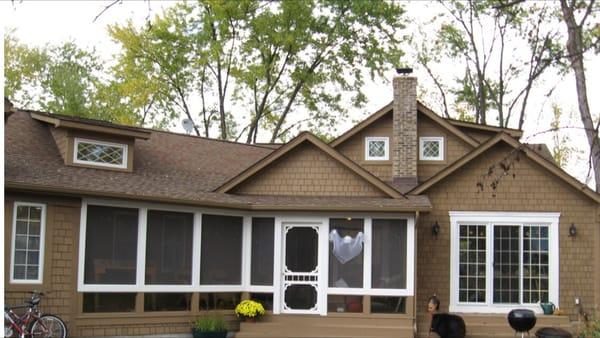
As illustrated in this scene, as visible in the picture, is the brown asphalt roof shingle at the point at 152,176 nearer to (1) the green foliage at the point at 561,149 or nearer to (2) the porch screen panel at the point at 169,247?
(2) the porch screen panel at the point at 169,247

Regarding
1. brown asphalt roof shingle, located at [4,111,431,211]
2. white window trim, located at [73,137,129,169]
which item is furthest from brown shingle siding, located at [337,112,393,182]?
white window trim, located at [73,137,129,169]

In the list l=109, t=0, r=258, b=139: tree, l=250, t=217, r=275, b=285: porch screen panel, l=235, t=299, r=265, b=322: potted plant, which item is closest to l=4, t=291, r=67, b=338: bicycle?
l=235, t=299, r=265, b=322: potted plant

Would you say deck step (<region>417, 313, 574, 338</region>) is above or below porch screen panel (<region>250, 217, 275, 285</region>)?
below

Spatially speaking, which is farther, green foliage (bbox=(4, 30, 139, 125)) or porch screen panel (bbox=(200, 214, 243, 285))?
green foliage (bbox=(4, 30, 139, 125))

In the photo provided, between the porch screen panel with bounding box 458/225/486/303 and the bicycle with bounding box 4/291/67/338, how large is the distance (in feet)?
25.7

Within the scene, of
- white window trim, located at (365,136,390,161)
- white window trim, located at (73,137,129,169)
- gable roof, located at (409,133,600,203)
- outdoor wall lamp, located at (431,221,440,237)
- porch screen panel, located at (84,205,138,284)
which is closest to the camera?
porch screen panel, located at (84,205,138,284)

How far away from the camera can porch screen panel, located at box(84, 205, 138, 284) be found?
1430 cm

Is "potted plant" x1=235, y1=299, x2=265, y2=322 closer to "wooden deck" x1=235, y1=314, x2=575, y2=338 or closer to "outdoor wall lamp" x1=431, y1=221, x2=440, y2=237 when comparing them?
"wooden deck" x1=235, y1=314, x2=575, y2=338

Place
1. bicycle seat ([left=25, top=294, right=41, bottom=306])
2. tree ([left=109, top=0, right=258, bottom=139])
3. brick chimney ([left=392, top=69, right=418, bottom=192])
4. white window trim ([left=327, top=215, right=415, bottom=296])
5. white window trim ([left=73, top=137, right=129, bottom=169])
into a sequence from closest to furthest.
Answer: bicycle seat ([left=25, top=294, right=41, bottom=306]) → white window trim ([left=73, top=137, right=129, bottom=169]) → white window trim ([left=327, top=215, right=415, bottom=296]) → brick chimney ([left=392, top=69, right=418, bottom=192]) → tree ([left=109, top=0, right=258, bottom=139])

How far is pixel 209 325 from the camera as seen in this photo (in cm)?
1531

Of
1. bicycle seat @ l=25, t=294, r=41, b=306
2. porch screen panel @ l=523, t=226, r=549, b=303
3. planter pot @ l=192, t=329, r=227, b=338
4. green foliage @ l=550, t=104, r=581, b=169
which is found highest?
green foliage @ l=550, t=104, r=581, b=169

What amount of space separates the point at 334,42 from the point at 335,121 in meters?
3.55

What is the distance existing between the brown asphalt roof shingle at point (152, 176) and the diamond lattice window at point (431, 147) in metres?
2.17

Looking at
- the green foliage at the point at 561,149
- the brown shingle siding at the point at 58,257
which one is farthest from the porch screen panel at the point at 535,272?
the green foliage at the point at 561,149
